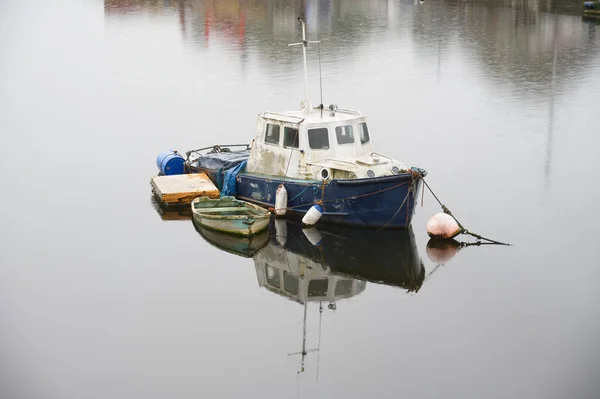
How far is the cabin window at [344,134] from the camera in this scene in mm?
26625

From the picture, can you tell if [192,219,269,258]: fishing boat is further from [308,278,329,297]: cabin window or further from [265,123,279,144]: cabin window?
[265,123,279,144]: cabin window

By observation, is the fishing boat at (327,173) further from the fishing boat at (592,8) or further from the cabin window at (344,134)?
the fishing boat at (592,8)

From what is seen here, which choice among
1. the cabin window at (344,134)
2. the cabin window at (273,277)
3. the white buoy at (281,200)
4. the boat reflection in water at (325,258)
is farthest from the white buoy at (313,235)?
the cabin window at (344,134)

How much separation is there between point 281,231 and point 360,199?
8.64ft

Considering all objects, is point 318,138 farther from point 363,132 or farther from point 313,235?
point 313,235

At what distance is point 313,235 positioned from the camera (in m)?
26.7

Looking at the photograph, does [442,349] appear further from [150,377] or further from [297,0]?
[297,0]

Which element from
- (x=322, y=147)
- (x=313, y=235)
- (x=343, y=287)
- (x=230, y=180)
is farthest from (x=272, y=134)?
(x=343, y=287)

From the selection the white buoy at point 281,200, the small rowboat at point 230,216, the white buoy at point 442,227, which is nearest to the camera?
the white buoy at point 442,227

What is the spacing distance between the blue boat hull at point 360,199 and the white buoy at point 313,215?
7.5 inches

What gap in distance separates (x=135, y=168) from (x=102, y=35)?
138 feet

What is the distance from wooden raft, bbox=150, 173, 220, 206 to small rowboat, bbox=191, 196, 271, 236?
106 centimetres

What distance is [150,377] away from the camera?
19.1 metres

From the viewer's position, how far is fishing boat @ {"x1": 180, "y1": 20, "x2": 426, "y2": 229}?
25.7 meters
